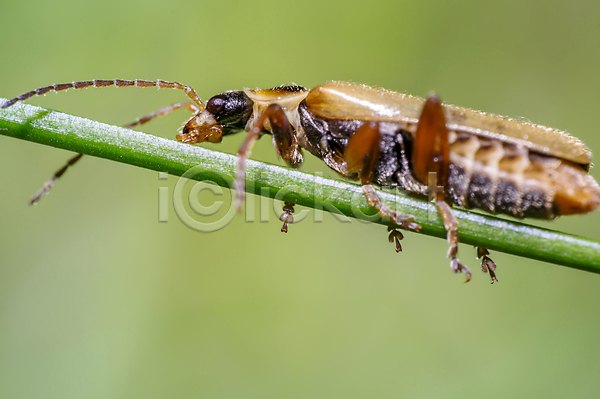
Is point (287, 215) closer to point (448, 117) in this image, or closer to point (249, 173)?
point (249, 173)

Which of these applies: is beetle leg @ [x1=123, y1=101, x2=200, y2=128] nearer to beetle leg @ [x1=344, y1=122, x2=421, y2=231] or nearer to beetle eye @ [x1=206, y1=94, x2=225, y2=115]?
beetle eye @ [x1=206, y1=94, x2=225, y2=115]

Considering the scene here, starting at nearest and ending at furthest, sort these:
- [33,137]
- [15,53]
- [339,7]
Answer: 1. [33,137]
2. [15,53]
3. [339,7]

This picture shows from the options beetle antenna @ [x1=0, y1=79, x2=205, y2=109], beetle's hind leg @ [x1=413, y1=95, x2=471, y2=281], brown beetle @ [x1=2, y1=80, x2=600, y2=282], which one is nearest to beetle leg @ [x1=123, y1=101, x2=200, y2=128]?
beetle antenna @ [x1=0, y1=79, x2=205, y2=109]

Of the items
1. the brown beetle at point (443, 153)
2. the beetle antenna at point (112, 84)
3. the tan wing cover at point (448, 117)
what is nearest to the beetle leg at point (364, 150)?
the brown beetle at point (443, 153)

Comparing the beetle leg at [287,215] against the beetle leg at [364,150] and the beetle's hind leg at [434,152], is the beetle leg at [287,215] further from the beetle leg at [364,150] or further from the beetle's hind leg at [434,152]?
the beetle's hind leg at [434,152]

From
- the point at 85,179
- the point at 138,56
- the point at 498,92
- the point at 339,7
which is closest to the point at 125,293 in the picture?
the point at 85,179

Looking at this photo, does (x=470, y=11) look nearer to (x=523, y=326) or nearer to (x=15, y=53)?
(x=523, y=326)
